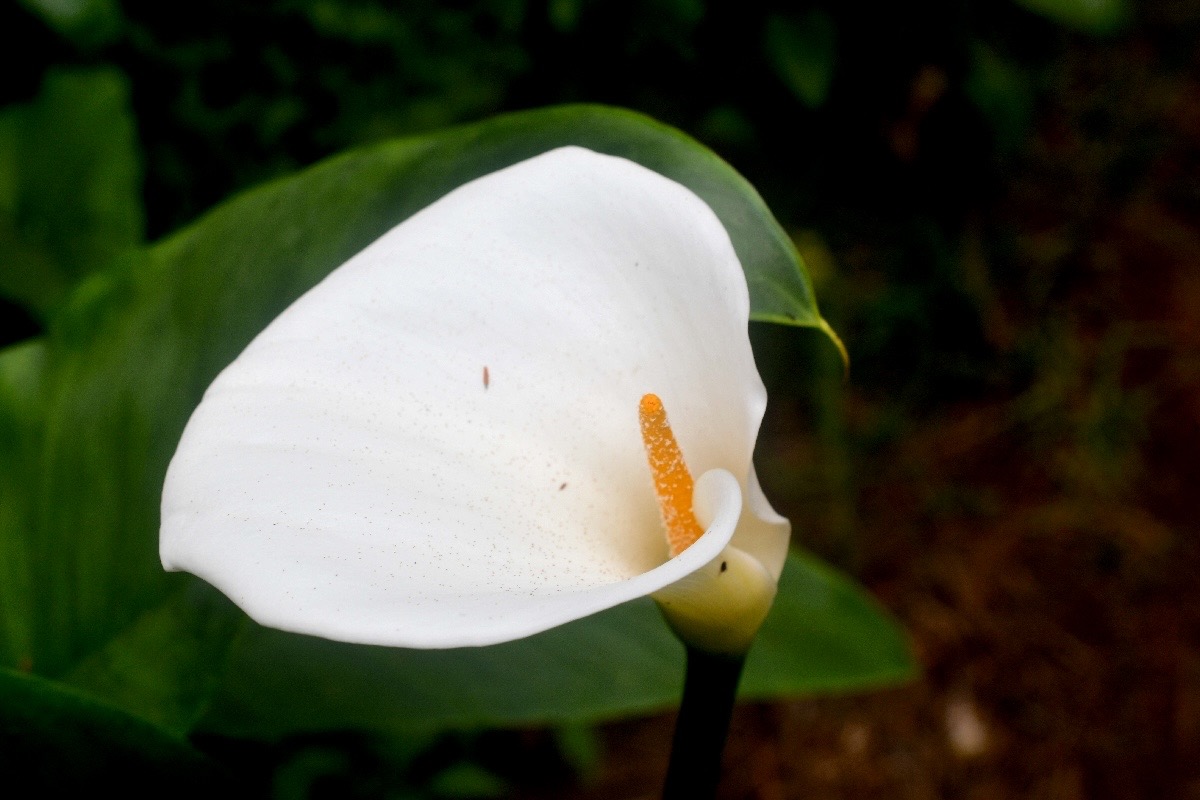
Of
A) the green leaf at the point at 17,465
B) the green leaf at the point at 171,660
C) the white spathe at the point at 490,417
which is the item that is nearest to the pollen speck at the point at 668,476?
the white spathe at the point at 490,417

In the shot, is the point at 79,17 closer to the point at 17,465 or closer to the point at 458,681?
the point at 17,465

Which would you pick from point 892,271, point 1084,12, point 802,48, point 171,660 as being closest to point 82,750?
point 171,660

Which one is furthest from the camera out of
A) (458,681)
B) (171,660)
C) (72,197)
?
(72,197)

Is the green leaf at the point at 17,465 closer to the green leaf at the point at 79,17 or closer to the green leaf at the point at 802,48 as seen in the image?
the green leaf at the point at 79,17

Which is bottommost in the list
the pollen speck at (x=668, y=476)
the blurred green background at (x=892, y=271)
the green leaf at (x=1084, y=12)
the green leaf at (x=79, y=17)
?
the blurred green background at (x=892, y=271)

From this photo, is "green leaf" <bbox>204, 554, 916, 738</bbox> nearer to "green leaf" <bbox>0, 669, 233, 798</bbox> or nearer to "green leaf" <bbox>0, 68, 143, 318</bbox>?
"green leaf" <bbox>0, 669, 233, 798</bbox>

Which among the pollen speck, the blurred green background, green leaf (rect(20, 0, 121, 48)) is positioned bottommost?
the blurred green background

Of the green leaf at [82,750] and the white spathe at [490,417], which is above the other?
the white spathe at [490,417]

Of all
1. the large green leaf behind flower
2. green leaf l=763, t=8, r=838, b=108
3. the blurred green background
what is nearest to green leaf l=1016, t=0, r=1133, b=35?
the blurred green background
